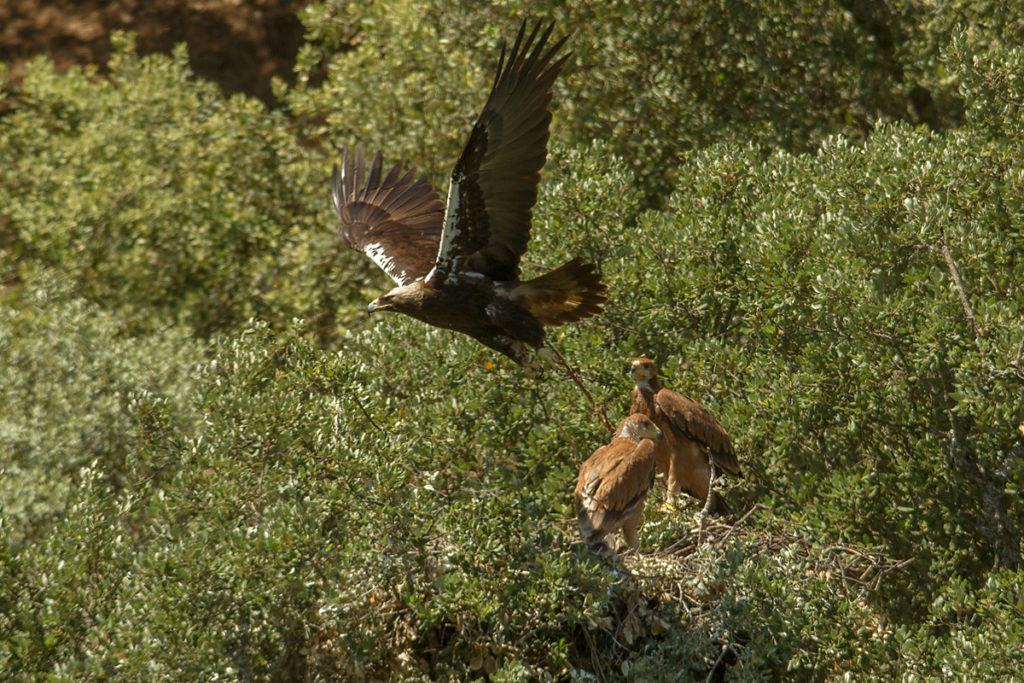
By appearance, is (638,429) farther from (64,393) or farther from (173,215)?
(173,215)

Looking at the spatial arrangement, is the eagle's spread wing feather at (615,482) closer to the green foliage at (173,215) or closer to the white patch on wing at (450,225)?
the white patch on wing at (450,225)

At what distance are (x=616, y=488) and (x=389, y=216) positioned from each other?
3442 millimetres

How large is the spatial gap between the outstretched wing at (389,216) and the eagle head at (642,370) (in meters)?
1.72

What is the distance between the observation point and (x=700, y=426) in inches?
277

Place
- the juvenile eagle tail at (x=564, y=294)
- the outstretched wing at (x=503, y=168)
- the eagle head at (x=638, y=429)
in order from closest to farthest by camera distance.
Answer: the outstretched wing at (x=503, y=168), the eagle head at (x=638, y=429), the juvenile eagle tail at (x=564, y=294)

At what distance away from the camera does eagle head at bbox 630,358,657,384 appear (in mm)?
7266

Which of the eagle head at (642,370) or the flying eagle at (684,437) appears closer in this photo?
the flying eagle at (684,437)

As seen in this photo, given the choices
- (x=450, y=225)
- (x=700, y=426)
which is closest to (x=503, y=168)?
(x=450, y=225)

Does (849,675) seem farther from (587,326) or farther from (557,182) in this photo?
(557,182)

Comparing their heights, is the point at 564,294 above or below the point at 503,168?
below

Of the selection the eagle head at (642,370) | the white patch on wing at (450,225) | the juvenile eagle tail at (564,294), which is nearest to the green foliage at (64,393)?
the white patch on wing at (450,225)

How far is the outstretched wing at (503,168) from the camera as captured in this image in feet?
20.6

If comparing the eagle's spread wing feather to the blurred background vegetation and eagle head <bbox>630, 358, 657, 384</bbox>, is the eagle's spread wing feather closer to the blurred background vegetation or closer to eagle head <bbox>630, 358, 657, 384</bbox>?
the blurred background vegetation

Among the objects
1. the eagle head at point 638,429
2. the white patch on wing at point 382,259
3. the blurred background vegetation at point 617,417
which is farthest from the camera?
the white patch on wing at point 382,259
